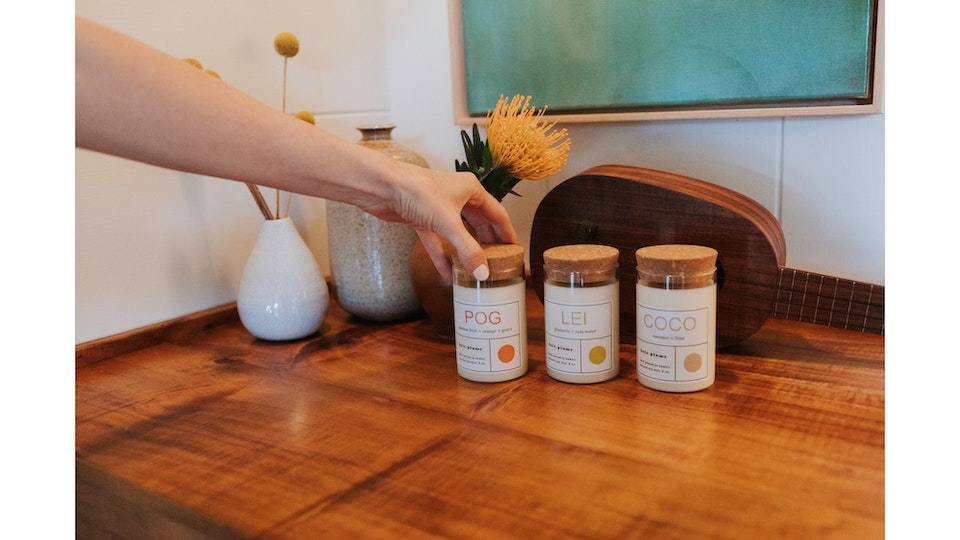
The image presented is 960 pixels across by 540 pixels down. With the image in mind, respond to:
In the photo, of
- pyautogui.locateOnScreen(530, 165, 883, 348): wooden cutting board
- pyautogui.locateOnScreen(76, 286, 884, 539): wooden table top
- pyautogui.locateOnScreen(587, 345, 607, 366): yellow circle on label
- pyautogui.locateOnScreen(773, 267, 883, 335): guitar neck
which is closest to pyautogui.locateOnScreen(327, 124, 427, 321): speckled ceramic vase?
pyautogui.locateOnScreen(76, 286, 884, 539): wooden table top

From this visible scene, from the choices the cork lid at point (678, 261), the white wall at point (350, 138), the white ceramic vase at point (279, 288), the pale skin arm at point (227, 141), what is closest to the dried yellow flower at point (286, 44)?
the white wall at point (350, 138)

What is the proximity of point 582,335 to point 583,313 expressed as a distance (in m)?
0.02

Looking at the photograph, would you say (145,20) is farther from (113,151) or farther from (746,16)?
(746,16)

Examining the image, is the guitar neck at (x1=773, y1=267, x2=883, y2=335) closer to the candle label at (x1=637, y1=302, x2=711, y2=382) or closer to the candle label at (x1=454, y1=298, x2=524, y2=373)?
the candle label at (x1=637, y1=302, x2=711, y2=382)

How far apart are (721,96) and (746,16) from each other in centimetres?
9

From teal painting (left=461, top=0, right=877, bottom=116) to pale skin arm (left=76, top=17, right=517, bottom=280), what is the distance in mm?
275

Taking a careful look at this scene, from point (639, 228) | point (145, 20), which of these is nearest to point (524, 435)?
point (639, 228)

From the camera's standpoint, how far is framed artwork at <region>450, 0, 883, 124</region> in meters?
0.90

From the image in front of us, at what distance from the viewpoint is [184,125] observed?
0.67 meters

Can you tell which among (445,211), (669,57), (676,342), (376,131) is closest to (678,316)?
(676,342)

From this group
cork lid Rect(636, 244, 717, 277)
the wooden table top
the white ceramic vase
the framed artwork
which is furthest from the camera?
the white ceramic vase

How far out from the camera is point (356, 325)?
114 cm

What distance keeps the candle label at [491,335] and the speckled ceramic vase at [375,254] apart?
0.24 metres

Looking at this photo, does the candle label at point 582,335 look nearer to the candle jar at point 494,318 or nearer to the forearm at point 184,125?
the candle jar at point 494,318
